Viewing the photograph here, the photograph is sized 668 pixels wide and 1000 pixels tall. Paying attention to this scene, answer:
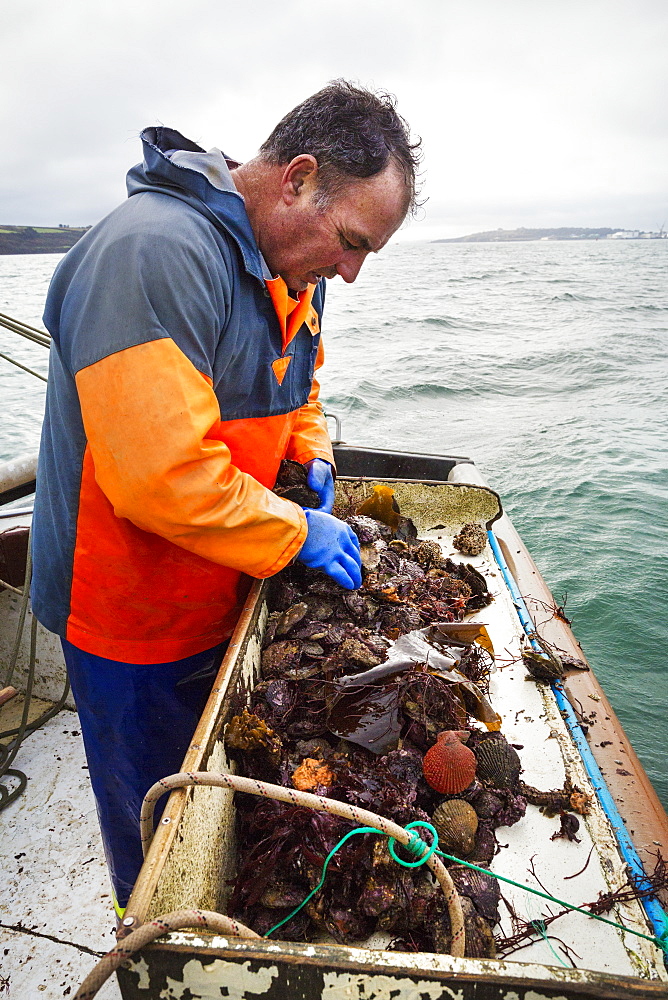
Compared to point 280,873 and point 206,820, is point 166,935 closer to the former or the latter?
point 206,820

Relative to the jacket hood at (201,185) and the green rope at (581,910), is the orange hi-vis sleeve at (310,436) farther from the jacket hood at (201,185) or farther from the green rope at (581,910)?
the green rope at (581,910)

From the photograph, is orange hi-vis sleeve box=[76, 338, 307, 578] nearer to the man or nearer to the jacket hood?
the man

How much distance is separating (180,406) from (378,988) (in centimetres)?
Result: 117

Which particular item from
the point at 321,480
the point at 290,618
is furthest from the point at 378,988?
the point at 321,480

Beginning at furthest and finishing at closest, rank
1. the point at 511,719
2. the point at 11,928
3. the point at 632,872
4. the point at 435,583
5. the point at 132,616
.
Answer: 1. the point at 435,583
2. the point at 11,928
3. the point at 511,719
4. the point at 132,616
5. the point at 632,872

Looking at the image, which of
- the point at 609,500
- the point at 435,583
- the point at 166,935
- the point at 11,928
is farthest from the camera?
the point at 609,500

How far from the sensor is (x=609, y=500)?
8.62 m

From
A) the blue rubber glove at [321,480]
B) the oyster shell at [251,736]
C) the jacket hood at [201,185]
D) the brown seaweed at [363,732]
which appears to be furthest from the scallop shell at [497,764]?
the jacket hood at [201,185]

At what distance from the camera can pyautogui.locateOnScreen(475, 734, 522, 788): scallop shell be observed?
1811 mm

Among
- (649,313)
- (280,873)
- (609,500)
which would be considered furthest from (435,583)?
(649,313)

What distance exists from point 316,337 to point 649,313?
87.9 ft

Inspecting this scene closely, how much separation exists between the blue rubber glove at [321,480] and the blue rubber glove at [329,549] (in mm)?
275

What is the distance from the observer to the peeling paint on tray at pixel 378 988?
989 millimetres

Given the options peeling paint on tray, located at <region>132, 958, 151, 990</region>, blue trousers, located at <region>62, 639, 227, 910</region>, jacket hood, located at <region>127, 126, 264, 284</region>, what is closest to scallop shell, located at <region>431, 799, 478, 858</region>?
peeling paint on tray, located at <region>132, 958, 151, 990</region>
